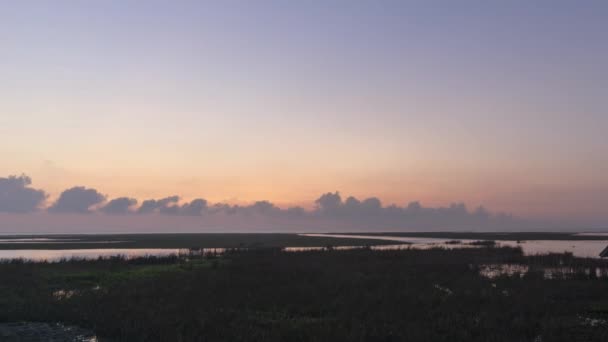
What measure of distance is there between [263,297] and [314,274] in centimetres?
923

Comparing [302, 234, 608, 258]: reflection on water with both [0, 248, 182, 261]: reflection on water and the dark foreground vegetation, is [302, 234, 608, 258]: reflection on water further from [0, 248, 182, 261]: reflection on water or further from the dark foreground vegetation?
[0, 248, 182, 261]: reflection on water

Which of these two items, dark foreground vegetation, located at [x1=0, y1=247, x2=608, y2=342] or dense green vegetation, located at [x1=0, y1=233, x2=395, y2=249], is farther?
dense green vegetation, located at [x1=0, y1=233, x2=395, y2=249]

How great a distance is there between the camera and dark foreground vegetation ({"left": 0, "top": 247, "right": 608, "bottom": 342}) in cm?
1536

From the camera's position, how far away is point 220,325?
16125 millimetres

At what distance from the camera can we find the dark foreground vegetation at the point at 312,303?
1536cm

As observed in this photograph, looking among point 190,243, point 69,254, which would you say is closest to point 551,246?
point 190,243

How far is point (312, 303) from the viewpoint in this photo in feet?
67.4

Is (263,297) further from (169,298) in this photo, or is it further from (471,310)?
(471,310)

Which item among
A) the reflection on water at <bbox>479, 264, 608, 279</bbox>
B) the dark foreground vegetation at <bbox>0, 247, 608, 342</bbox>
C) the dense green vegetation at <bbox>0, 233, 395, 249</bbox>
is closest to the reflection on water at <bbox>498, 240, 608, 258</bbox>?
the reflection on water at <bbox>479, 264, 608, 279</bbox>

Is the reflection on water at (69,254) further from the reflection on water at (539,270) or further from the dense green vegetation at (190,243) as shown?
the reflection on water at (539,270)

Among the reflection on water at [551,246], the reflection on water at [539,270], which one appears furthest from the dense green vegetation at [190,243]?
the reflection on water at [539,270]

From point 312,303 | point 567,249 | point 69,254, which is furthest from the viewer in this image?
point 567,249

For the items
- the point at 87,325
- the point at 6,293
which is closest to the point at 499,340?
the point at 87,325

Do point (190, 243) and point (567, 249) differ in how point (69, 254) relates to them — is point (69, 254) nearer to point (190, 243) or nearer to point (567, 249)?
point (190, 243)
